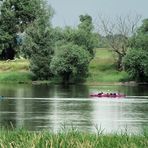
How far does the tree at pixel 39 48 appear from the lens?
104 m

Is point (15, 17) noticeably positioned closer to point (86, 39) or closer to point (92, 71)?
point (86, 39)

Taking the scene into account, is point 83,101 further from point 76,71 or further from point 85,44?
point 85,44

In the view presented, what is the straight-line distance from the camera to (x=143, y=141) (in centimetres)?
1197

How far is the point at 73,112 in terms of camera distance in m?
51.1

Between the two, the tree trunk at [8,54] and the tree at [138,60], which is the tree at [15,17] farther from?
the tree at [138,60]

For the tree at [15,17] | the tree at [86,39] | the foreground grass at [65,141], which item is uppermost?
the tree at [15,17]

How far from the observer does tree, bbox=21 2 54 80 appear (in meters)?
104

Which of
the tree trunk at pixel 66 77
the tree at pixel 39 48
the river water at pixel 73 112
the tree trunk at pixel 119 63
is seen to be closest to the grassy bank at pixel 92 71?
the tree trunk at pixel 119 63

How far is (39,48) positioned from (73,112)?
56.8m

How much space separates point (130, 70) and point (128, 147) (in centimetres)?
9040

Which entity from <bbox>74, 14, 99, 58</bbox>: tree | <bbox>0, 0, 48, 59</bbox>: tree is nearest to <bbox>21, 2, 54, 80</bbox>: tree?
<bbox>74, 14, 99, 58</bbox>: tree

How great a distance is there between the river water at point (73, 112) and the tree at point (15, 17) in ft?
150

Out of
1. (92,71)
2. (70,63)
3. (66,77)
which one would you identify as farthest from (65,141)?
(92,71)

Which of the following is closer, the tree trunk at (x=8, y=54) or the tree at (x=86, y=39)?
the tree at (x=86, y=39)
